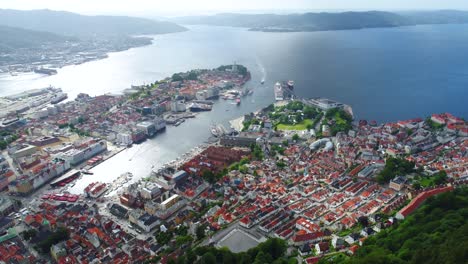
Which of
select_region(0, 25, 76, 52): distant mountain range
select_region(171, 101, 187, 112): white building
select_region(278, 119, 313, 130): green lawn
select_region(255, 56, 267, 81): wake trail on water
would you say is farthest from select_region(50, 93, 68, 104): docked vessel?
select_region(0, 25, 76, 52): distant mountain range

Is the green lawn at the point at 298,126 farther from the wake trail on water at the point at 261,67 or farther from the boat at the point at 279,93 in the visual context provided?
the wake trail on water at the point at 261,67

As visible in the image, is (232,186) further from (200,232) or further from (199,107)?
(199,107)

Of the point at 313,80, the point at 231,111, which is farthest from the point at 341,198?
the point at 313,80

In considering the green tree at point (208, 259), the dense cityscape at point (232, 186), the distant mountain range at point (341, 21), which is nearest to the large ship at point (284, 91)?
the dense cityscape at point (232, 186)

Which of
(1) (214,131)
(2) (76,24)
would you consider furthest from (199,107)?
(2) (76,24)

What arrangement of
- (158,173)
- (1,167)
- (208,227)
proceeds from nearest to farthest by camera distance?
(208,227) → (158,173) → (1,167)

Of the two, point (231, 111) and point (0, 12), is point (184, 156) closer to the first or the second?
point (231, 111)
